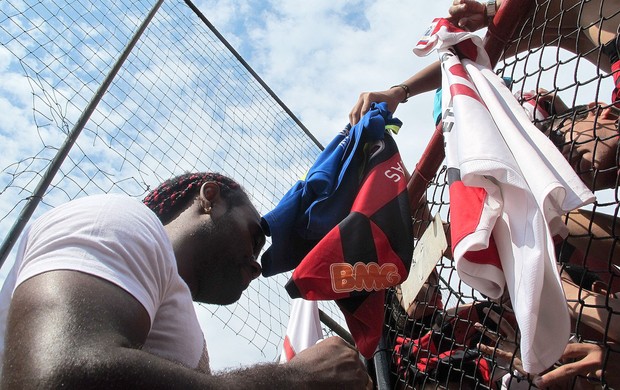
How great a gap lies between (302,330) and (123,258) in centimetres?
152

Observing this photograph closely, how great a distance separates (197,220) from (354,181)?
2.21 ft

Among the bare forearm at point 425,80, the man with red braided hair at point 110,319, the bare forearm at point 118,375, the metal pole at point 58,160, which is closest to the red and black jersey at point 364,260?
the man with red braided hair at point 110,319

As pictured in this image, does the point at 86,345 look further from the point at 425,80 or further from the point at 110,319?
the point at 425,80

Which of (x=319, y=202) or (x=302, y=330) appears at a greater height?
(x=319, y=202)

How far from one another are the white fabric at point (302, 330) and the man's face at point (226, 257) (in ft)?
1.90

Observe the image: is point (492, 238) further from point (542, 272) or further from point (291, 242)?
point (291, 242)

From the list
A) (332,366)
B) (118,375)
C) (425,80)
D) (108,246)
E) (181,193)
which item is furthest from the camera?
(425,80)

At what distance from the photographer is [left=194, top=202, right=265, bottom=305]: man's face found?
1826 mm

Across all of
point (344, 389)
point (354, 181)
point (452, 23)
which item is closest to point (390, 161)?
point (354, 181)

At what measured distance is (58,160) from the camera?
2.10m

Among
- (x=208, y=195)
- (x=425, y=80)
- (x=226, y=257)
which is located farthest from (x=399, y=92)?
(x=226, y=257)

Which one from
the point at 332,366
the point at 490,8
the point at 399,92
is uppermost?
the point at 490,8

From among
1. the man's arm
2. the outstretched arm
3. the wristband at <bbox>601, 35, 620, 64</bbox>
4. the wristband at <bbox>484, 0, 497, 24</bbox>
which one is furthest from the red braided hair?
the wristband at <bbox>601, 35, 620, 64</bbox>

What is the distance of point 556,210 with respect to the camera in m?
1.33
